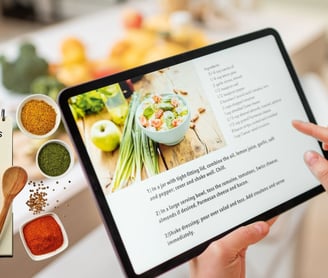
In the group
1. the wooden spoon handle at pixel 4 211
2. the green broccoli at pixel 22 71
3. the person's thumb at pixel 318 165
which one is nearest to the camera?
the wooden spoon handle at pixel 4 211

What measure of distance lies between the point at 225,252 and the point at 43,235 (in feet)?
0.63

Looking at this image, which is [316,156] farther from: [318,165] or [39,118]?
[39,118]

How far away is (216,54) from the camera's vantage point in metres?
0.57

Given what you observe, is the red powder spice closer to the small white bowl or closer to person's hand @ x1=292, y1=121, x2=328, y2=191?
the small white bowl

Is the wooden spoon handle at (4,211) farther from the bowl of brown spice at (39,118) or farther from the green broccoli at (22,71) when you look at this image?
the green broccoli at (22,71)

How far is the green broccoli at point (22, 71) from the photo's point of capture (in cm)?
95

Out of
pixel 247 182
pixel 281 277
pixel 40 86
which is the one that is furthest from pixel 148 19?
pixel 247 182

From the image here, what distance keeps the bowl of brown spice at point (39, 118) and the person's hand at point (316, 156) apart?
29 centimetres

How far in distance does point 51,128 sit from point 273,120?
262 mm

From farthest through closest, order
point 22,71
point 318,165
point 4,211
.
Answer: point 22,71 → point 318,165 → point 4,211

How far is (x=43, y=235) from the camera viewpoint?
50cm

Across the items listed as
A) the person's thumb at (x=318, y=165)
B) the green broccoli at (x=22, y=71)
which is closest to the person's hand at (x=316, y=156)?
the person's thumb at (x=318, y=165)

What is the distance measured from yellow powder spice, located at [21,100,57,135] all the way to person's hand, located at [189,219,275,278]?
0.69ft

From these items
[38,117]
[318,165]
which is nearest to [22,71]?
[38,117]
